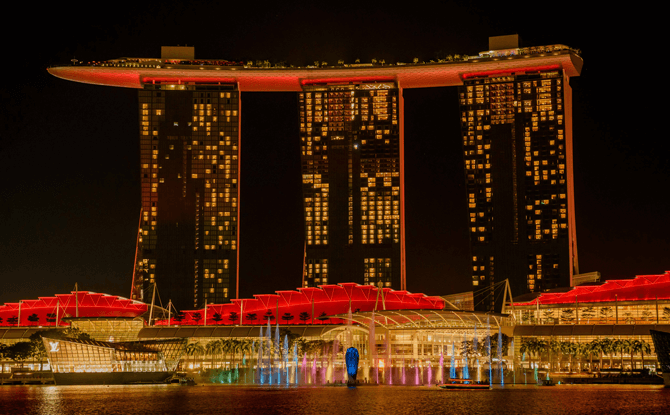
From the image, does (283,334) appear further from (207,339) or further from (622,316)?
(622,316)

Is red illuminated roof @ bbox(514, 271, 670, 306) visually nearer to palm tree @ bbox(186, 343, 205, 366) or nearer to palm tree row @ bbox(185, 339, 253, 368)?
palm tree row @ bbox(185, 339, 253, 368)

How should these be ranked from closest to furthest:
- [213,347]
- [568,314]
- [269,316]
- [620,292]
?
[213,347] < [620,292] < [568,314] < [269,316]

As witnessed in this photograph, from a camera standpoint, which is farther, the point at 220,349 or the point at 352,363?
the point at 220,349

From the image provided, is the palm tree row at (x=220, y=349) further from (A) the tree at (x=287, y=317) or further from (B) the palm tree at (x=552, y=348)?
(B) the palm tree at (x=552, y=348)

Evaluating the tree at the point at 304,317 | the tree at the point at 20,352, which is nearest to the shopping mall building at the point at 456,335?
the tree at the point at 20,352

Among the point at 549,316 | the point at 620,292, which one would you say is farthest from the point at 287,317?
the point at 620,292

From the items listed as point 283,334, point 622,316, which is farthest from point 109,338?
point 622,316

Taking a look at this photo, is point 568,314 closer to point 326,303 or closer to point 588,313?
point 588,313
